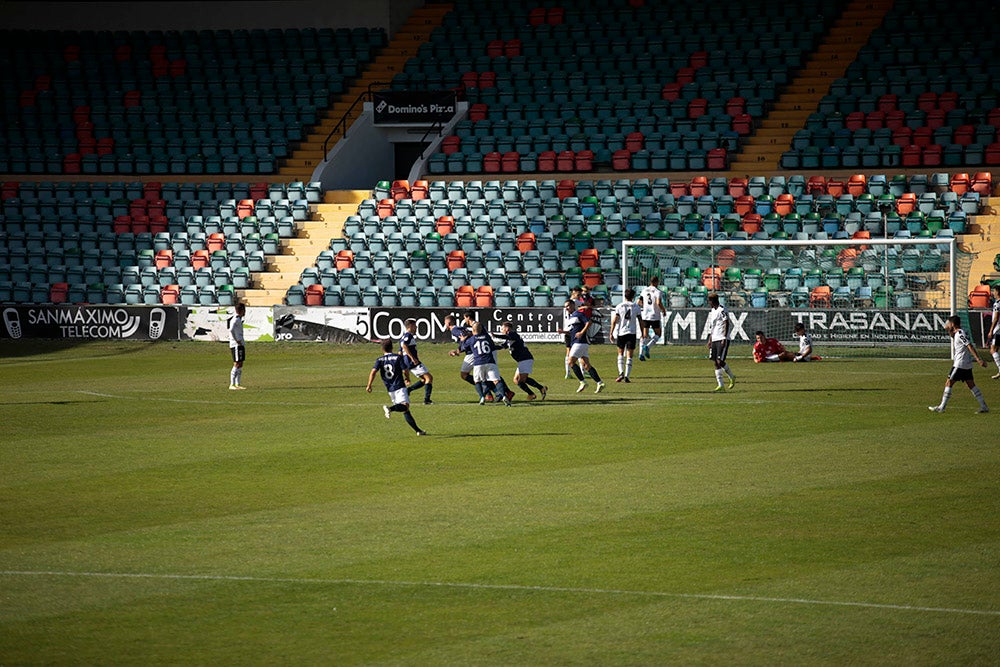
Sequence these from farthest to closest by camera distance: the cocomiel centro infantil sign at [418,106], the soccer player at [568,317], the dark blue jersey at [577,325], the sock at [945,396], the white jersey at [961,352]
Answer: the cocomiel centro infantil sign at [418,106], the soccer player at [568,317], the dark blue jersey at [577,325], the sock at [945,396], the white jersey at [961,352]

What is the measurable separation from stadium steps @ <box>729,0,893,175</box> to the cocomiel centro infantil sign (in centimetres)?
1093

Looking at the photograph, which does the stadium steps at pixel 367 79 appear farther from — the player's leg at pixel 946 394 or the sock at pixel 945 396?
the sock at pixel 945 396

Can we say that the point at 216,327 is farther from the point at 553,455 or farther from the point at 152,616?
the point at 152,616

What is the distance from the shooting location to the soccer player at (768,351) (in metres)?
32.9

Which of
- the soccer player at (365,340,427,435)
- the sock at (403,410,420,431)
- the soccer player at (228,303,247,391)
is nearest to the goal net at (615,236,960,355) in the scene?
the soccer player at (228,303,247,391)

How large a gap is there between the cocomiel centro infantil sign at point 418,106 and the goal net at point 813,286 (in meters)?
12.9

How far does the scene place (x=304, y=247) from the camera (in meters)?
44.4

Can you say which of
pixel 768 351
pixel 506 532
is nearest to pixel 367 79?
pixel 768 351

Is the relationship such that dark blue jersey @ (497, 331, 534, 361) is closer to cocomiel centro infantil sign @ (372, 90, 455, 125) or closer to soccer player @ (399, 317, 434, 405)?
soccer player @ (399, 317, 434, 405)

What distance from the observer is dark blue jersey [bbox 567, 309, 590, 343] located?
88.4 ft

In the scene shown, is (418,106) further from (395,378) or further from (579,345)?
(395,378)

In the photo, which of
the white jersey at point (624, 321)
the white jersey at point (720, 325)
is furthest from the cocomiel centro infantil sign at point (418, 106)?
the white jersey at point (720, 325)

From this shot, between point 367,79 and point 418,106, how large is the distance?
146 inches

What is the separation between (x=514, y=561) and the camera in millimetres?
12648
